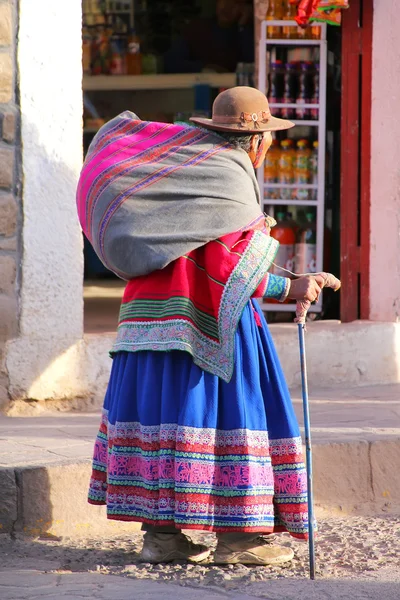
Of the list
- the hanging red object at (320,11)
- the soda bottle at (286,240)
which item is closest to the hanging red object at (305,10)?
the hanging red object at (320,11)

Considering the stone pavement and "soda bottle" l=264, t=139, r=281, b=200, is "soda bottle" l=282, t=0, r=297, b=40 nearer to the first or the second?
"soda bottle" l=264, t=139, r=281, b=200

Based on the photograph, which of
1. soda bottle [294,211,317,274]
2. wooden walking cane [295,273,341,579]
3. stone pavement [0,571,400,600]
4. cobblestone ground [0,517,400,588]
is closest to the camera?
stone pavement [0,571,400,600]

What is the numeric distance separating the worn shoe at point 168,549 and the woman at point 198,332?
2.5 inches

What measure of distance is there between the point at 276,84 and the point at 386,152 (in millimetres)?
1159

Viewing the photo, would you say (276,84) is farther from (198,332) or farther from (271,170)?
(198,332)

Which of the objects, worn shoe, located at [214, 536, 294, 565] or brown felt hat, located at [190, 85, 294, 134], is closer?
brown felt hat, located at [190, 85, 294, 134]

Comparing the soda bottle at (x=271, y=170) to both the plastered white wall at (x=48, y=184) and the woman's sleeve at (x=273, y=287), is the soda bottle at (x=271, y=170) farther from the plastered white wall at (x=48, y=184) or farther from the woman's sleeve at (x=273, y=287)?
the woman's sleeve at (x=273, y=287)

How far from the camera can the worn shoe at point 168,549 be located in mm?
4031

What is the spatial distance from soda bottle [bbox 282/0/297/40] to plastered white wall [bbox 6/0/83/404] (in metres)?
2.05

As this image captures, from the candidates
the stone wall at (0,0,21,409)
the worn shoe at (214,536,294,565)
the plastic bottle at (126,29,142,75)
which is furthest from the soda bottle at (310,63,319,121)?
the worn shoe at (214,536,294,565)

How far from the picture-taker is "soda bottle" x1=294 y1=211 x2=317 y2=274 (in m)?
7.73

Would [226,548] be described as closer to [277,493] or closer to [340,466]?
[277,493]

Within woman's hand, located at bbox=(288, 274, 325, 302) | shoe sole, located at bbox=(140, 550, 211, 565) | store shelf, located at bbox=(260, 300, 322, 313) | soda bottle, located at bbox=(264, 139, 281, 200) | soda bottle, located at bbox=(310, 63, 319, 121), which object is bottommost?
shoe sole, located at bbox=(140, 550, 211, 565)

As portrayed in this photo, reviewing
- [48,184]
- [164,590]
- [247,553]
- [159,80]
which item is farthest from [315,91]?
[164,590]
